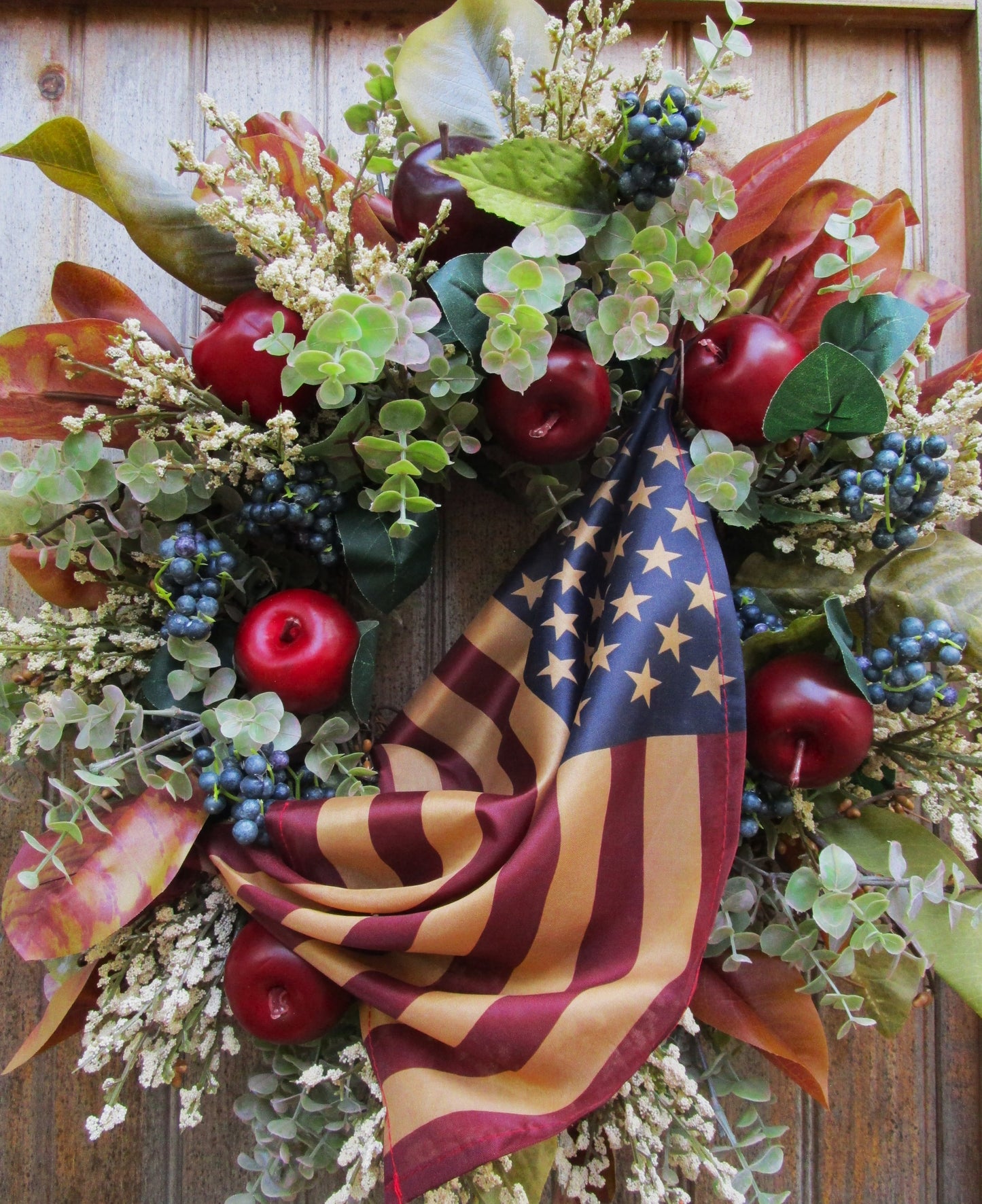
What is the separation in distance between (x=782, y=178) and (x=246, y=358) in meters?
0.45

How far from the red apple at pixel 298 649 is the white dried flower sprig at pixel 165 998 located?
19cm

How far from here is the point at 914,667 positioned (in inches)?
23.6

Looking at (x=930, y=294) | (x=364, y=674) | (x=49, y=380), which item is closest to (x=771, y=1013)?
(x=364, y=674)

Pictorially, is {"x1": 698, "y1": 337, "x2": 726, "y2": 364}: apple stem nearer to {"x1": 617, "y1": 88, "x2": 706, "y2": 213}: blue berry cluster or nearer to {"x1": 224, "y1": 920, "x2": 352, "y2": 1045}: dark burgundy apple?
{"x1": 617, "y1": 88, "x2": 706, "y2": 213}: blue berry cluster

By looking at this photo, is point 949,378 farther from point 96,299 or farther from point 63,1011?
point 63,1011

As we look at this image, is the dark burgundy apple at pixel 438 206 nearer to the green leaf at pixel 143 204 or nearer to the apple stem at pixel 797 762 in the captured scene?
the green leaf at pixel 143 204

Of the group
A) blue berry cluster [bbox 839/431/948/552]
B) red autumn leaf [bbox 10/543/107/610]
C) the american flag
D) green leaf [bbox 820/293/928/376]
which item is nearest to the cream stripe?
the american flag

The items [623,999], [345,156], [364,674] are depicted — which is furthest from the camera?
[345,156]

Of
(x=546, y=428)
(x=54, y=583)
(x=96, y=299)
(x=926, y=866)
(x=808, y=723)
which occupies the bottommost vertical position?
(x=926, y=866)

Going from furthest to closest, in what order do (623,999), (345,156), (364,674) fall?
(345,156) < (364,674) < (623,999)

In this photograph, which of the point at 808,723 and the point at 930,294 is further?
the point at 930,294

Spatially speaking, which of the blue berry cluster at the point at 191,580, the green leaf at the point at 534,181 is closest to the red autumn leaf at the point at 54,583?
the blue berry cluster at the point at 191,580

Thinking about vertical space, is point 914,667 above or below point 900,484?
below

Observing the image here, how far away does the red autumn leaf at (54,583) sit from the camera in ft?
2.19
